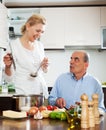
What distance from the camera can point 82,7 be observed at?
4.62 meters

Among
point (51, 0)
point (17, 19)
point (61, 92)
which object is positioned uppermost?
point (51, 0)

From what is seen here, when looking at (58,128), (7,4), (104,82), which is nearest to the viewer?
(58,128)

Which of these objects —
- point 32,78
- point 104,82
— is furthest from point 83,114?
point 104,82

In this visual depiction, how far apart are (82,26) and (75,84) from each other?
6.99ft

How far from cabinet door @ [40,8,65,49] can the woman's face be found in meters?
1.67

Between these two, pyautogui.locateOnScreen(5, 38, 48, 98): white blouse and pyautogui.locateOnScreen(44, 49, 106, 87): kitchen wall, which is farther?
pyautogui.locateOnScreen(44, 49, 106, 87): kitchen wall

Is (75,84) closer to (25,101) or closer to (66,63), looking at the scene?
(25,101)

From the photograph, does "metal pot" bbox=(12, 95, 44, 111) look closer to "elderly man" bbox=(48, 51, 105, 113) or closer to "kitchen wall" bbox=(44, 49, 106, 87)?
"elderly man" bbox=(48, 51, 105, 113)

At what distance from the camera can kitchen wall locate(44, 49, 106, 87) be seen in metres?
4.75

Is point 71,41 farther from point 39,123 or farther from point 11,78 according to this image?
point 39,123

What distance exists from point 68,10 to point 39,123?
10.5 feet

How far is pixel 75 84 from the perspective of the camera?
262cm

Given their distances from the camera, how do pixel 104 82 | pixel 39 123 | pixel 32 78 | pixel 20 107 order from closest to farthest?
pixel 39 123 → pixel 20 107 → pixel 32 78 → pixel 104 82

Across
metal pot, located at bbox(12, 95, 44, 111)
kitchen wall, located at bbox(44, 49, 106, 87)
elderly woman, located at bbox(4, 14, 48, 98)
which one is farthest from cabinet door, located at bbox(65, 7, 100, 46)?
metal pot, located at bbox(12, 95, 44, 111)
